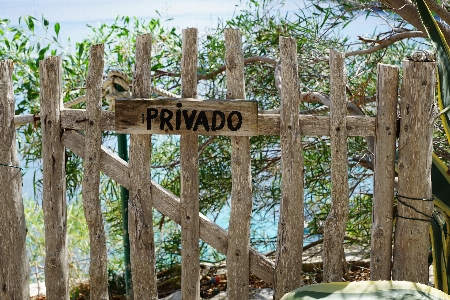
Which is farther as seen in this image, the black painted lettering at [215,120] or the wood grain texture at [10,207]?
the wood grain texture at [10,207]

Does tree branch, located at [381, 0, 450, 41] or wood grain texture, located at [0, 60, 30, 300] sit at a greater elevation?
tree branch, located at [381, 0, 450, 41]

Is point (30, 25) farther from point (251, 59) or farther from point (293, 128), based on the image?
point (293, 128)

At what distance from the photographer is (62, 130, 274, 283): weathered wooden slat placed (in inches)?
100

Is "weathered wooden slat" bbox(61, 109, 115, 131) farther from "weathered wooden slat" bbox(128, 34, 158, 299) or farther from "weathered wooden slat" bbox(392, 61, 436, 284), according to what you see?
"weathered wooden slat" bbox(392, 61, 436, 284)

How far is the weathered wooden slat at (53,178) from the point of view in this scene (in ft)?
8.43

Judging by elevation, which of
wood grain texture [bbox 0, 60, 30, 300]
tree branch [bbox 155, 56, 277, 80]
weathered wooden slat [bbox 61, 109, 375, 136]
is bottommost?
wood grain texture [bbox 0, 60, 30, 300]

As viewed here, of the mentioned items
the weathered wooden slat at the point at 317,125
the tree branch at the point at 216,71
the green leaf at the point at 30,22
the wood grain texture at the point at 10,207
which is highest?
the green leaf at the point at 30,22

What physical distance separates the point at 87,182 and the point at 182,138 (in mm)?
421

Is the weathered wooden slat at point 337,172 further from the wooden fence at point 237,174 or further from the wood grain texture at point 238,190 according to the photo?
the wood grain texture at point 238,190

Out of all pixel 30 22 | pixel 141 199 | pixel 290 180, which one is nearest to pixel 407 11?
pixel 290 180

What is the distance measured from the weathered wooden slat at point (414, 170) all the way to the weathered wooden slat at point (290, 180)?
0.38 m

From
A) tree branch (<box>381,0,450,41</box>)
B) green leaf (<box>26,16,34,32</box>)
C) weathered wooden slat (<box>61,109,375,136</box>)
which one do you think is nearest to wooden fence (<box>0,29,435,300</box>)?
weathered wooden slat (<box>61,109,375,136</box>)

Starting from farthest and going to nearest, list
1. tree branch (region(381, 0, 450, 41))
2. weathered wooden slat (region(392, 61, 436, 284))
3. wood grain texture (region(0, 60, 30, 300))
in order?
tree branch (region(381, 0, 450, 41)), wood grain texture (region(0, 60, 30, 300)), weathered wooden slat (region(392, 61, 436, 284))

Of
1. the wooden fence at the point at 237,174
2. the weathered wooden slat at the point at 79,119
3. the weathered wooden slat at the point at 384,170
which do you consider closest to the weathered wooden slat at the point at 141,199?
the wooden fence at the point at 237,174
